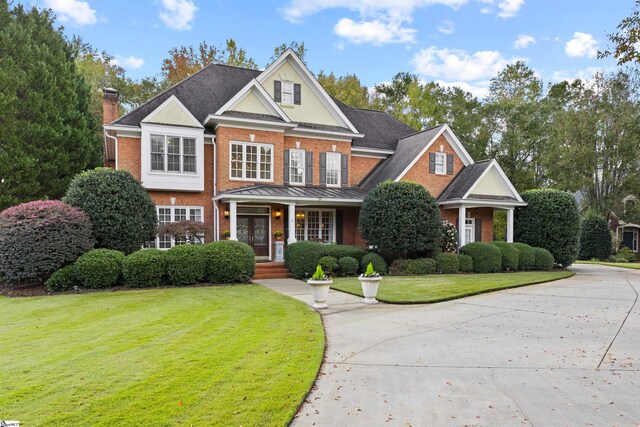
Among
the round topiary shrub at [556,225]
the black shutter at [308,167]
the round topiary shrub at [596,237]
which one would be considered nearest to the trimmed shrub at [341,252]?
the black shutter at [308,167]

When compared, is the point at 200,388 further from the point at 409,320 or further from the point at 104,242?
the point at 104,242

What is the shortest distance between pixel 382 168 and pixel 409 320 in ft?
47.3

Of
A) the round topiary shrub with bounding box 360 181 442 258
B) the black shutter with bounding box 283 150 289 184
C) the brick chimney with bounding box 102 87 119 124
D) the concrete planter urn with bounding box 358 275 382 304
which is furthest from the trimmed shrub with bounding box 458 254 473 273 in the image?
the brick chimney with bounding box 102 87 119 124

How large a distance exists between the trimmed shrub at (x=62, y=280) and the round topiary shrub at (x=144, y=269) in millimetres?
1462

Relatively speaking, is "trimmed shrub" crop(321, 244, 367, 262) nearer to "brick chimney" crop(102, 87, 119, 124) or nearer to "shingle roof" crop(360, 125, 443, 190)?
"shingle roof" crop(360, 125, 443, 190)

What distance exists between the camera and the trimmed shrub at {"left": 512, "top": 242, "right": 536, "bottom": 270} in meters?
18.5

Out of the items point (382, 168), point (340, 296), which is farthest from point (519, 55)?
point (340, 296)

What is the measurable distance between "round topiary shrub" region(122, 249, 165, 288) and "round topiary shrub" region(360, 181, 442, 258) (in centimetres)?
842

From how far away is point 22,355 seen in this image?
5.65 meters

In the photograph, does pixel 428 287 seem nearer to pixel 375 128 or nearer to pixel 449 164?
pixel 449 164

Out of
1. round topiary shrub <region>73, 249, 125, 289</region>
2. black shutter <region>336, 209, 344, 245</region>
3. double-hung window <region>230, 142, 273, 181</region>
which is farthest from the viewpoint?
black shutter <region>336, 209, 344, 245</region>

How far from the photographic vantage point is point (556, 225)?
19.5 m

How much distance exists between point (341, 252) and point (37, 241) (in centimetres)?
1043

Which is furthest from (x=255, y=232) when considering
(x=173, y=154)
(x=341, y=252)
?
(x=173, y=154)
